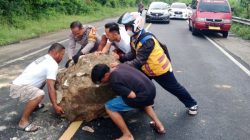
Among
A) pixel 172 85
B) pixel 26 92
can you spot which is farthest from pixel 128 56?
pixel 26 92

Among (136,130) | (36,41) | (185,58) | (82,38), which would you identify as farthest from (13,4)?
(136,130)

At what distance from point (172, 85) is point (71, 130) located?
1.75 m

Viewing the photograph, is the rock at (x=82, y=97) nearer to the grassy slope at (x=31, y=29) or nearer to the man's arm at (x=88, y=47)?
the man's arm at (x=88, y=47)

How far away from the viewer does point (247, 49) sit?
565 inches

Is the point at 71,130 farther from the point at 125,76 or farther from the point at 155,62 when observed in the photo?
the point at 155,62

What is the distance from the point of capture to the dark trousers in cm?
571

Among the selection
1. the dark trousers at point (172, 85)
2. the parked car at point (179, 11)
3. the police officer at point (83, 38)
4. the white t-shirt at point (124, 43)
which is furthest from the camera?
the parked car at point (179, 11)

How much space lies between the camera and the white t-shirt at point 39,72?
529 cm

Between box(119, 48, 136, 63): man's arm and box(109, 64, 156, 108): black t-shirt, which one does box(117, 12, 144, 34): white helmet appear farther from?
box(109, 64, 156, 108): black t-shirt

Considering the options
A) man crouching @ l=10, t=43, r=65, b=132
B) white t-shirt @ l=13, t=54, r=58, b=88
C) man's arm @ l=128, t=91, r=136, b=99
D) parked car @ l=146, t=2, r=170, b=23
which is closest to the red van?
parked car @ l=146, t=2, r=170, b=23

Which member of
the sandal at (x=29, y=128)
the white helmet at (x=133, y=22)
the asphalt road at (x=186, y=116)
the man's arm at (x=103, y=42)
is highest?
the white helmet at (x=133, y=22)

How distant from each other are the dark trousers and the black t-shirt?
864mm

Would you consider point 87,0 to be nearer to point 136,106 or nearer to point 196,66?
point 196,66

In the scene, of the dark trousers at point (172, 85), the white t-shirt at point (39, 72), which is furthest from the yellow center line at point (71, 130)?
the dark trousers at point (172, 85)
